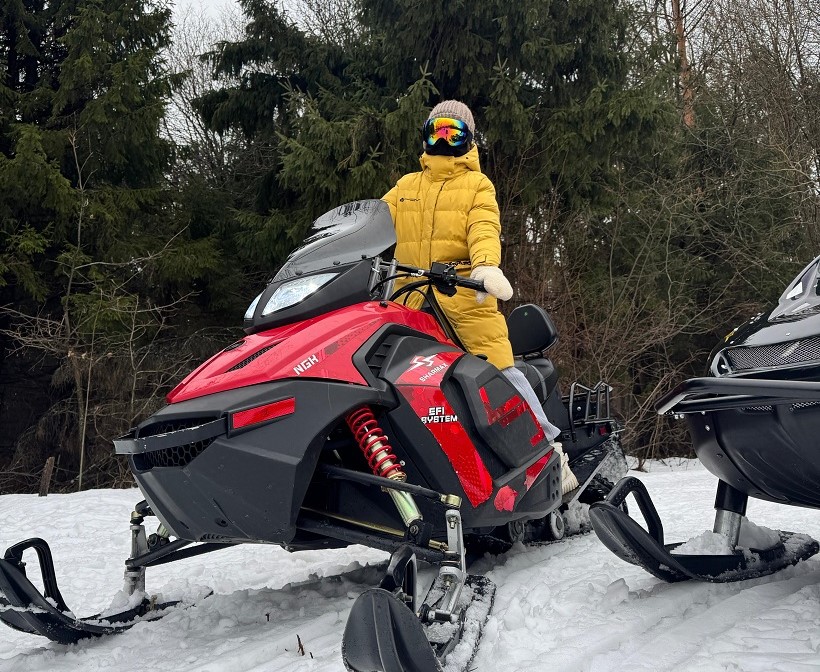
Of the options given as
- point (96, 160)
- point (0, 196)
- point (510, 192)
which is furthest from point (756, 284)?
point (0, 196)

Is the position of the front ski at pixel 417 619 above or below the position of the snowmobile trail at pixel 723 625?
above

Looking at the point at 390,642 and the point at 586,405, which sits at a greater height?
the point at 586,405

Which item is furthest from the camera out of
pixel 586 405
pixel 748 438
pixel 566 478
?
pixel 586 405

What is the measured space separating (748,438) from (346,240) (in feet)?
5.21

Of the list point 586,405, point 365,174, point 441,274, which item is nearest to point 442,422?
point 441,274

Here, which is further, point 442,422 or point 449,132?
point 449,132

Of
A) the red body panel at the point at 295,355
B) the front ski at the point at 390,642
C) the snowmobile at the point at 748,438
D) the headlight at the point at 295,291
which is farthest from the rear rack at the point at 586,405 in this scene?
the front ski at the point at 390,642

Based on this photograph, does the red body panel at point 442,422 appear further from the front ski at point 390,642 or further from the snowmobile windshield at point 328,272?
the front ski at point 390,642

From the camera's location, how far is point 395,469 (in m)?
2.86

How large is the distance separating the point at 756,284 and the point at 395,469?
12.2 meters

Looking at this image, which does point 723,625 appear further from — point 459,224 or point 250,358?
point 459,224

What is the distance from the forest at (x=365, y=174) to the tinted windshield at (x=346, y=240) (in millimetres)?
6350

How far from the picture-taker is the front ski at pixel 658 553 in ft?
9.75

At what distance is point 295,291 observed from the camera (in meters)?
3.07
